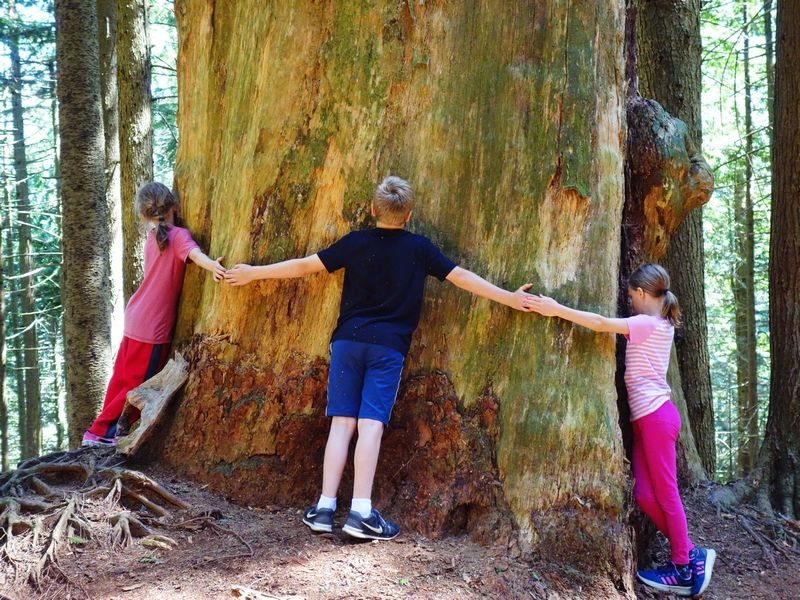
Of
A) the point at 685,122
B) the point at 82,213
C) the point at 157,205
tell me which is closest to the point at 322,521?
the point at 157,205

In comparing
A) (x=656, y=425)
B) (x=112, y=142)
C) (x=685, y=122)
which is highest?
(x=112, y=142)

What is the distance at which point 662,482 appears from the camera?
411 centimetres

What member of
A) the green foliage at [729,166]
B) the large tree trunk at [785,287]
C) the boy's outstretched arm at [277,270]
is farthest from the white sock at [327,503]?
the green foliage at [729,166]

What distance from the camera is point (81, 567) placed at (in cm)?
347

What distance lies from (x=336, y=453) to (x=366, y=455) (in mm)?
185

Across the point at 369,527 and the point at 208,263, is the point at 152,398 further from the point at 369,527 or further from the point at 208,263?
the point at 369,527

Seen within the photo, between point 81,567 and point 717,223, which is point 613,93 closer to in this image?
point 81,567

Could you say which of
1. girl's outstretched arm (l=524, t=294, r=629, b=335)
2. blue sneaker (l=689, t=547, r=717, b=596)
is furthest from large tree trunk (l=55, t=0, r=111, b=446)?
blue sneaker (l=689, t=547, r=717, b=596)

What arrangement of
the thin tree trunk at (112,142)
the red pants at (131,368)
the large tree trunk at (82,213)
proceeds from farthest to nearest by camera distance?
the thin tree trunk at (112,142) → the large tree trunk at (82,213) → the red pants at (131,368)

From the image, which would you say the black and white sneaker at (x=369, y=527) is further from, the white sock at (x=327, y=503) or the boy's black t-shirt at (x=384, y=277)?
the boy's black t-shirt at (x=384, y=277)

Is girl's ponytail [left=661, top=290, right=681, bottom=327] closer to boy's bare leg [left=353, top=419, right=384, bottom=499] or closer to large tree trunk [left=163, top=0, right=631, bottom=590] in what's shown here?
large tree trunk [left=163, top=0, right=631, bottom=590]

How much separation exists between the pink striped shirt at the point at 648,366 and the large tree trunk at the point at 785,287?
1912mm

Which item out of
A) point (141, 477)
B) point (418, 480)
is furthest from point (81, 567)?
point (418, 480)

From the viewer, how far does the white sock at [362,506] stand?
12.4 ft
